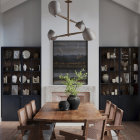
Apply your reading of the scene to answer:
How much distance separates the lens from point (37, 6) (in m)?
9.02

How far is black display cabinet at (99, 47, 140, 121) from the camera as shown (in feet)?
28.1

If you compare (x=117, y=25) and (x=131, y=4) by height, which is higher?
(x=131, y=4)

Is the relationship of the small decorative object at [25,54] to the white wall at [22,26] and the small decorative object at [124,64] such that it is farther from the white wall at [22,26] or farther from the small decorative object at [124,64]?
the small decorative object at [124,64]

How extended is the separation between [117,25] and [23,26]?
301cm

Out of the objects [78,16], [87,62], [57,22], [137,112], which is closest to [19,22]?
[57,22]

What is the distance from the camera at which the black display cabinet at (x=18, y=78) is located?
8594 millimetres

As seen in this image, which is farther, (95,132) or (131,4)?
(131,4)

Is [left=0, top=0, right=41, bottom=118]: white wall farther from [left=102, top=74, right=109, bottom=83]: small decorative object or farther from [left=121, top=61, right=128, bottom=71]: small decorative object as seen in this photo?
[left=121, top=61, right=128, bottom=71]: small decorative object

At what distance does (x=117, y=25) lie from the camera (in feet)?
29.5

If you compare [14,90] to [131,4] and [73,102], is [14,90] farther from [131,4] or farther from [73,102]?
[131,4]

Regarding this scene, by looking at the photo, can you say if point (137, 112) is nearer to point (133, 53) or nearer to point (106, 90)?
point (106, 90)

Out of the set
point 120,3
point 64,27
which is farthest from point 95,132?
point 120,3

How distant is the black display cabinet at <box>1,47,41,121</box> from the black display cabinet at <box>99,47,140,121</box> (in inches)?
79.2

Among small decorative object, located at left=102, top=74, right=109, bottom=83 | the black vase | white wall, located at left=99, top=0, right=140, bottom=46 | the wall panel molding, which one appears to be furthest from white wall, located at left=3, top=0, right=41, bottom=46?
the black vase
